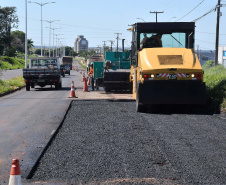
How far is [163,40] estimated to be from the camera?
15148mm

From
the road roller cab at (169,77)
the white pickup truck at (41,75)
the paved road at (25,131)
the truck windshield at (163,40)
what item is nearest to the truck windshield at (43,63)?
the white pickup truck at (41,75)

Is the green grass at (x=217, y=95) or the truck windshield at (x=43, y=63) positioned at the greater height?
the truck windshield at (x=43, y=63)

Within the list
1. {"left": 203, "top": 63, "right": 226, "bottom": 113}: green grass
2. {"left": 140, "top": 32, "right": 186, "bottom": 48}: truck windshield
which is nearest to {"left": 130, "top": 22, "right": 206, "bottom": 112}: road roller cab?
{"left": 140, "top": 32, "right": 186, "bottom": 48}: truck windshield

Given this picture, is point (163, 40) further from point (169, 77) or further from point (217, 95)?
point (217, 95)

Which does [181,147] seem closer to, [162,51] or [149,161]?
[149,161]

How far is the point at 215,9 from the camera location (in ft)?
130

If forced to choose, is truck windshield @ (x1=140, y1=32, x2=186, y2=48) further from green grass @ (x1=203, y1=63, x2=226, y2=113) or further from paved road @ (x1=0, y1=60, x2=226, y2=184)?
paved road @ (x1=0, y1=60, x2=226, y2=184)

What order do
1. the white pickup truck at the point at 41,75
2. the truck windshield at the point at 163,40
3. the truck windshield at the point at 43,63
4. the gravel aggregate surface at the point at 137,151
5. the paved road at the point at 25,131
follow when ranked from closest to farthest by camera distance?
the gravel aggregate surface at the point at 137,151, the paved road at the point at 25,131, the truck windshield at the point at 163,40, the white pickup truck at the point at 41,75, the truck windshield at the point at 43,63

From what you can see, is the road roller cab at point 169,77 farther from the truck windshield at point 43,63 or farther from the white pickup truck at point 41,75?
the truck windshield at point 43,63

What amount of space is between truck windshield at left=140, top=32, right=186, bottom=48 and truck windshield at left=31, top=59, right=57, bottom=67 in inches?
596

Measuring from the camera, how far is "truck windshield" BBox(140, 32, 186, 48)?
1498 centimetres

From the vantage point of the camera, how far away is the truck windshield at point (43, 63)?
29.1m

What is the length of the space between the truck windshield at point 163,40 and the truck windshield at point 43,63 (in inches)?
596

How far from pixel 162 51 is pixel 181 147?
19.9 feet
